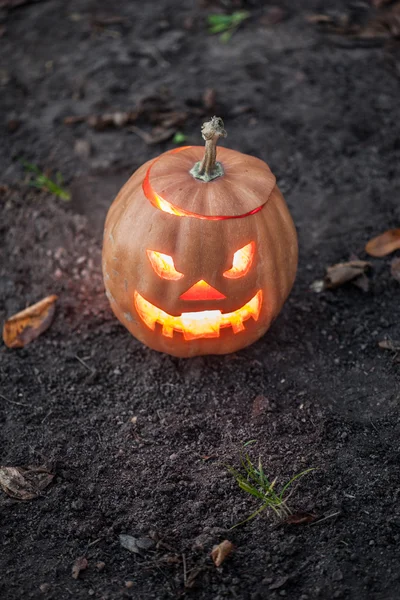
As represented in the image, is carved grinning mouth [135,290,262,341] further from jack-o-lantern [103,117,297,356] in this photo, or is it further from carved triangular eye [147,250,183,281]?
carved triangular eye [147,250,183,281]

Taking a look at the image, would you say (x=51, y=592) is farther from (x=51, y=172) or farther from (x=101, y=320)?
(x=51, y=172)

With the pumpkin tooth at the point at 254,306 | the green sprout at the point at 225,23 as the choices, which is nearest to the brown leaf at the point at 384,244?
the pumpkin tooth at the point at 254,306

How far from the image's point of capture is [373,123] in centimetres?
509

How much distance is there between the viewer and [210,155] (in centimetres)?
315

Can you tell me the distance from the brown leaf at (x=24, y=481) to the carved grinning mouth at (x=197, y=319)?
0.86 metres

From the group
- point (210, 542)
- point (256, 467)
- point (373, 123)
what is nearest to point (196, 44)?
point (373, 123)

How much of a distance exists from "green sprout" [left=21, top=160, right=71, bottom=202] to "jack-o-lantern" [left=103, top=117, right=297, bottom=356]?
1227mm

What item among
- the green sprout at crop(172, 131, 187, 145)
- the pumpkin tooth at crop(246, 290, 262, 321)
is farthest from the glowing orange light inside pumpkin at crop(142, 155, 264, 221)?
the green sprout at crop(172, 131, 187, 145)

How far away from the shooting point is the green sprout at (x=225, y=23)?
5898mm

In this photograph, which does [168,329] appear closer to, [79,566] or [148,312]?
[148,312]

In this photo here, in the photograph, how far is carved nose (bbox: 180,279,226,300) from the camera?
3.24m

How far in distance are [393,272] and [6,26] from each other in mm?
4134

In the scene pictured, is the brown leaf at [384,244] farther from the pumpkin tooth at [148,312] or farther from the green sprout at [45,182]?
the green sprout at [45,182]

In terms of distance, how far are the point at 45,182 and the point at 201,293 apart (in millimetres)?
1836
